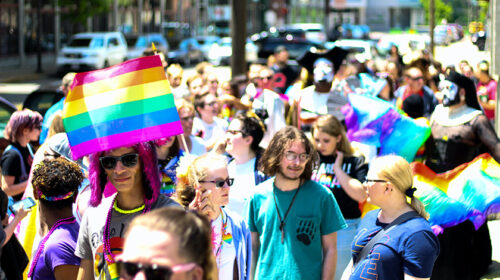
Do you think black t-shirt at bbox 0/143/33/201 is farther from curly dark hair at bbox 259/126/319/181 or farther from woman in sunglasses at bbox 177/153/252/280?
woman in sunglasses at bbox 177/153/252/280

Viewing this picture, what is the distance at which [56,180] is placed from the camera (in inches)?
165

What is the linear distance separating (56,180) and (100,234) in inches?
30.7

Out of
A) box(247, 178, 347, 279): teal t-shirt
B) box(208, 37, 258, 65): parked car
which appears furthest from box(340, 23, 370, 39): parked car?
box(247, 178, 347, 279): teal t-shirt

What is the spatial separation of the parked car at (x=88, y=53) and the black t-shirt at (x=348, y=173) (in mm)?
27931

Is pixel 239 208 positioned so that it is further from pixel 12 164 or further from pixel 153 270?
pixel 153 270

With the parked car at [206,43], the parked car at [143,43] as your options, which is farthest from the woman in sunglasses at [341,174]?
the parked car at [206,43]

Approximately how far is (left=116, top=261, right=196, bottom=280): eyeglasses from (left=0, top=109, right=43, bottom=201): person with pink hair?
4401 millimetres

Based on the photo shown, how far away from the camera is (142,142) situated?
154 inches

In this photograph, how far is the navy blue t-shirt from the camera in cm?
397

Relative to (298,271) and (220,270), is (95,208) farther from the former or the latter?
(298,271)

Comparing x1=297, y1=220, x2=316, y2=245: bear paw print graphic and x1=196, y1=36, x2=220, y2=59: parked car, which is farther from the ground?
x1=196, y1=36, x2=220, y2=59: parked car

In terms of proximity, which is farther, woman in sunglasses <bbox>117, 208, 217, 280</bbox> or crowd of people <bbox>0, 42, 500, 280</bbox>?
crowd of people <bbox>0, 42, 500, 280</bbox>

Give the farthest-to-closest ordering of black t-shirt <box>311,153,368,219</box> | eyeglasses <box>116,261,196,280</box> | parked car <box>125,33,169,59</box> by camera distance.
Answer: parked car <box>125,33,169,59</box>
black t-shirt <box>311,153,368,219</box>
eyeglasses <box>116,261,196,280</box>

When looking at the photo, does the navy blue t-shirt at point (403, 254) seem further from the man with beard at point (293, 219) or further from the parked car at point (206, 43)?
the parked car at point (206, 43)
